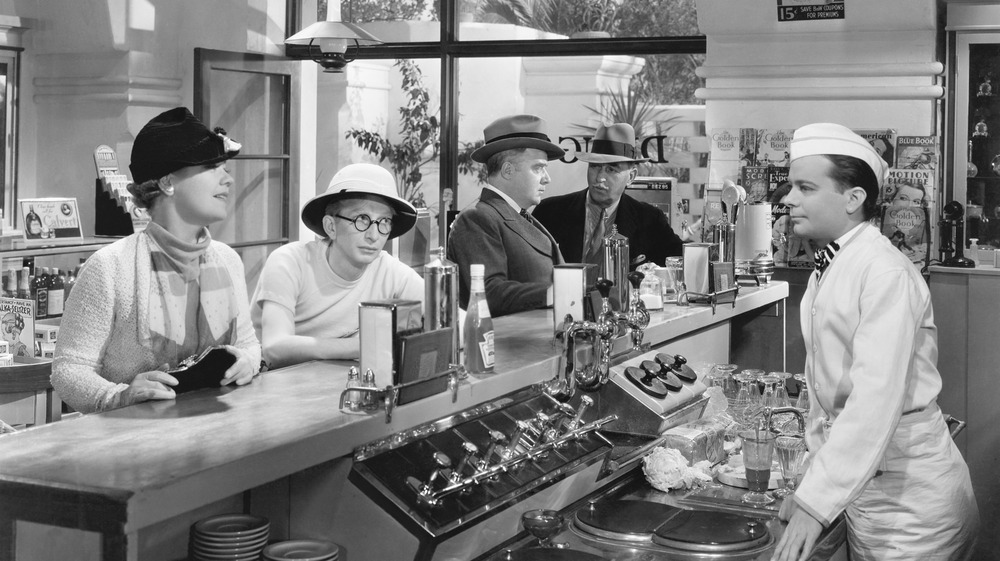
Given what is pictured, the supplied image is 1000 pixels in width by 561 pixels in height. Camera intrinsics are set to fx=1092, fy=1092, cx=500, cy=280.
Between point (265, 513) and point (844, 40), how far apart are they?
4705 millimetres

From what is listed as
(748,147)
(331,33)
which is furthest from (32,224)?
(748,147)

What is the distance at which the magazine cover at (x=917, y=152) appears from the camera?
568cm

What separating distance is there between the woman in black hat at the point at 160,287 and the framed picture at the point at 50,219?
375 cm

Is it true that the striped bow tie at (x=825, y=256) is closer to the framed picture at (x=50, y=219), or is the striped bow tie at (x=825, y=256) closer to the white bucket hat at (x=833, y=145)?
the white bucket hat at (x=833, y=145)

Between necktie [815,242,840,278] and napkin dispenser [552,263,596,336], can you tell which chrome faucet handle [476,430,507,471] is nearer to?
napkin dispenser [552,263,596,336]

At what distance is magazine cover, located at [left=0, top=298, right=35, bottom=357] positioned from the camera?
4.97 metres

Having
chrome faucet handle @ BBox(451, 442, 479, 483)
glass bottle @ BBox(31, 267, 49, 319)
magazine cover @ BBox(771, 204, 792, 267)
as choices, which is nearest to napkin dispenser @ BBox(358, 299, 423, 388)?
chrome faucet handle @ BBox(451, 442, 479, 483)

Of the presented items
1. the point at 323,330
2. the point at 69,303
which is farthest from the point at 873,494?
the point at 69,303

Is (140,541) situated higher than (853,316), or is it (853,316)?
(853,316)

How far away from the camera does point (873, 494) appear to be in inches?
104

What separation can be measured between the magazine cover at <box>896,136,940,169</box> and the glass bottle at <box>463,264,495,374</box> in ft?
13.0

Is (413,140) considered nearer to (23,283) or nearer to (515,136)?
(23,283)

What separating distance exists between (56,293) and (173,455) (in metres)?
4.56

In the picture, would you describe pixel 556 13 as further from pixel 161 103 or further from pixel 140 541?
pixel 140 541
